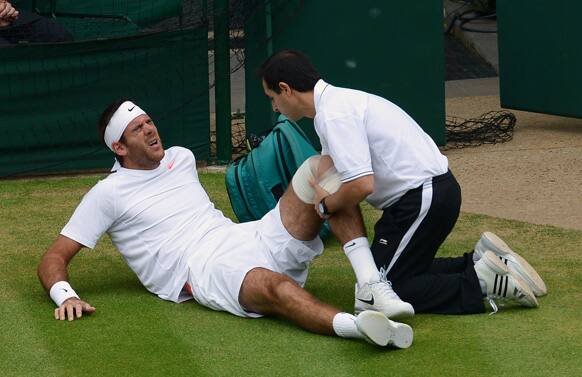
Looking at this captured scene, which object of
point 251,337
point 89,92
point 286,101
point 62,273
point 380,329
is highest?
point 286,101

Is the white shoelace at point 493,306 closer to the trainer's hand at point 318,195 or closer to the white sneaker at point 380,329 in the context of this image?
the white sneaker at point 380,329

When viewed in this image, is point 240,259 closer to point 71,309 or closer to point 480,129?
point 71,309

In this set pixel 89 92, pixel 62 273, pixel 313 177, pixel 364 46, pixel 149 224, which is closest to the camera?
pixel 313 177

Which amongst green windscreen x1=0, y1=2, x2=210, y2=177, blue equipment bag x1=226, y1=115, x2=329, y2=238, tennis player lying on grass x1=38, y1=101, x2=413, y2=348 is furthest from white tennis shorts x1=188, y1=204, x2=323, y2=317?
green windscreen x1=0, y1=2, x2=210, y2=177

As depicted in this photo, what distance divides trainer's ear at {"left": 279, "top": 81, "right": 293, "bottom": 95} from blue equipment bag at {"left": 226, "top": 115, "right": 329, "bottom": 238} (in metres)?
1.28

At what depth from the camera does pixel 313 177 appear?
5.82m

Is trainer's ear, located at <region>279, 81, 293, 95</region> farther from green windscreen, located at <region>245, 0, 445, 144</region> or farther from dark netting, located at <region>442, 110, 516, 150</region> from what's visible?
dark netting, located at <region>442, 110, 516, 150</region>

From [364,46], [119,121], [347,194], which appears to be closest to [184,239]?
[119,121]

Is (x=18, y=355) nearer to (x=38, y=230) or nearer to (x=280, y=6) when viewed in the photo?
(x=38, y=230)

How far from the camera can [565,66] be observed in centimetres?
1010

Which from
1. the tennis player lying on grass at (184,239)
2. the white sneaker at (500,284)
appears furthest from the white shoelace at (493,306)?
the tennis player lying on grass at (184,239)

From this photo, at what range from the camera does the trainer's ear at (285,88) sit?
5.75 metres

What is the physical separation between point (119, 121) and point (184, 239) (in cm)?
68

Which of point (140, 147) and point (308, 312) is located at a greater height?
point (140, 147)
